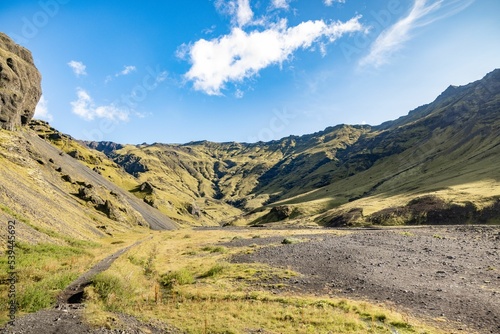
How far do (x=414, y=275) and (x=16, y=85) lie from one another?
432 ft

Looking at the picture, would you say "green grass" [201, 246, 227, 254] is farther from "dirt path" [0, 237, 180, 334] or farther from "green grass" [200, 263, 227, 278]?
"dirt path" [0, 237, 180, 334]

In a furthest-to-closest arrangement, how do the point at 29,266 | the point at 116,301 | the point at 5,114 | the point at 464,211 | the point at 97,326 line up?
the point at 5,114 → the point at 464,211 → the point at 29,266 → the point at 116,301 → the point at 97,326

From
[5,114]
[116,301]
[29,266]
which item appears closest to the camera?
[116,301]

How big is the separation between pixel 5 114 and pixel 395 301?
11966cm

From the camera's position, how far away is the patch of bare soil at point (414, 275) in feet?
65.2

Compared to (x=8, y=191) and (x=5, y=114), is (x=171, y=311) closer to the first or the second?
Result: (x=8, y=191)

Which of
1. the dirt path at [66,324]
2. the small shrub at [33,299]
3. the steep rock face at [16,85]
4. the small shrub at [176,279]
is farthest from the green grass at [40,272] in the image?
the steep rock face at [16,85]

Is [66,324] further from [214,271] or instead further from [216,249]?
[216,249]

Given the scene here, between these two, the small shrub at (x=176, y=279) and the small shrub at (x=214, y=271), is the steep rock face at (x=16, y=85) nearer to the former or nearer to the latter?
the small shrub at (x=176, y=279)

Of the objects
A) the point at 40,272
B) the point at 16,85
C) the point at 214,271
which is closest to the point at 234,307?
the point at 214,271

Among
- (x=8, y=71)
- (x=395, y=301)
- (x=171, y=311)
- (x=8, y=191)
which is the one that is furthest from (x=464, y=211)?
(x=8, y=71)

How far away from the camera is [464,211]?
80.8 metres

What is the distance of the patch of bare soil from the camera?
1986 centimetres

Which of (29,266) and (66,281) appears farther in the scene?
(29,266)
